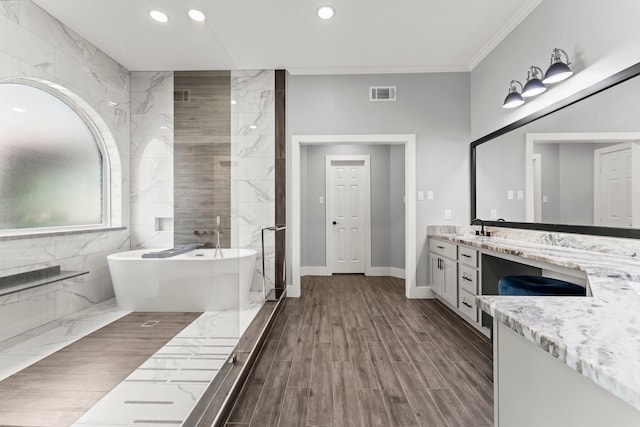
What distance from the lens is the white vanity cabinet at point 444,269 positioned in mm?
2990

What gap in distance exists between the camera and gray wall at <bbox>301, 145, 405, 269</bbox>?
5.19m

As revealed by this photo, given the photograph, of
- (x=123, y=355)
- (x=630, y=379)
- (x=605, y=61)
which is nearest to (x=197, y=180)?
(x=123, y=355)

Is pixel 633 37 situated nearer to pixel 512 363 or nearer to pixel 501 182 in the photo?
pixel 501 182

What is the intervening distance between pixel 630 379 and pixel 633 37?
2.32 metres

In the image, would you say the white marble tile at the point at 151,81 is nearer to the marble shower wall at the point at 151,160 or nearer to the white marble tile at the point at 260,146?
Result: the marble shower wall at the point at 151,160

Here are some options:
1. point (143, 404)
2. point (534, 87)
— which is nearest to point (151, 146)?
point (143, 404)

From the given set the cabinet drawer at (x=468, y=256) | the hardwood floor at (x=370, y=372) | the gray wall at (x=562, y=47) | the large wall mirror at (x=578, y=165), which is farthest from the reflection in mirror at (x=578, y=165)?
the hardwood floor at (x=370, y=372)

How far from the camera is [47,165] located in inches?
34.4

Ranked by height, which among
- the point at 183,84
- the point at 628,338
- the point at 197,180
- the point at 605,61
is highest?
the point at 605,61

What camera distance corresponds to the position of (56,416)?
0.96 metres

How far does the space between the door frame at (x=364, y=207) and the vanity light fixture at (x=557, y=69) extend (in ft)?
10.3

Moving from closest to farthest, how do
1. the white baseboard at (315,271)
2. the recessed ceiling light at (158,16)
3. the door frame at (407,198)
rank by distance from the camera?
the recessed ceiling light at (158,16) < the door frame at (407,198) < the white baseboard at (315,271)

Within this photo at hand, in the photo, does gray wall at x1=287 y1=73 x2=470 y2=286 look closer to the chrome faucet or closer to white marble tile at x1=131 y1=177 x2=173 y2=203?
the chrome faucet

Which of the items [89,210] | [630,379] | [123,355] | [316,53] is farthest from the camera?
[316,53]
